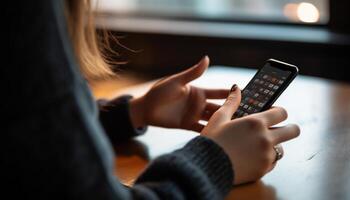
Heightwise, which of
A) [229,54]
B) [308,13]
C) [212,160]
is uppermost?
[212,160]

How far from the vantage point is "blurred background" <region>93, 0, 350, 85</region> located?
72.2 inches

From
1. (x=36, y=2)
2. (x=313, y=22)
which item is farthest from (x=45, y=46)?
(x=313, y=22)

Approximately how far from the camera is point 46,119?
558 mm

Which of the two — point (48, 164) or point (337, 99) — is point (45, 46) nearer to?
point (48, 164)

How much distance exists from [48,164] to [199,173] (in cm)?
17

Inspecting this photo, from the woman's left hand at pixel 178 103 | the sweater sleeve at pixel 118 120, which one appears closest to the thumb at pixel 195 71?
the woman's left hand at pixel 178 103

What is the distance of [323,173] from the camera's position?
768mm

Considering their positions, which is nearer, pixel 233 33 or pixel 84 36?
pixel 84 36

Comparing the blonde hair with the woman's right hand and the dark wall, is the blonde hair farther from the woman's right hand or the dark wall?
the dark wall

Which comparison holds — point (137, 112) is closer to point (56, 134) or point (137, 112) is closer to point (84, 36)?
point (84, 36)

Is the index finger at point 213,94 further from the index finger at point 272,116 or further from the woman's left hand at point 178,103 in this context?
the index finger at point 272,116

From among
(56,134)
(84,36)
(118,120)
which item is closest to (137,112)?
(118,120)

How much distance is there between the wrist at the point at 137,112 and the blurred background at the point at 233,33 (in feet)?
2.19

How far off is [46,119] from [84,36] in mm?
339
